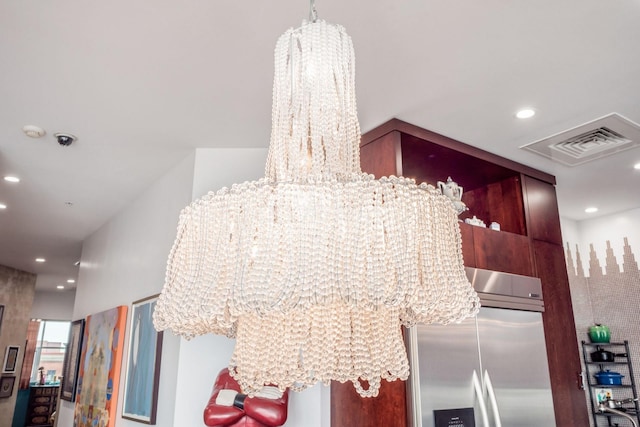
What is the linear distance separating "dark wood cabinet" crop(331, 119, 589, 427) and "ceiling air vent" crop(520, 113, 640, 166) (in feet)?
0.84

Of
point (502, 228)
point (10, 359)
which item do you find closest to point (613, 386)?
point (502, 228)

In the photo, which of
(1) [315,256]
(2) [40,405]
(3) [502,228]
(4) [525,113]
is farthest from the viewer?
(2) [40,405]

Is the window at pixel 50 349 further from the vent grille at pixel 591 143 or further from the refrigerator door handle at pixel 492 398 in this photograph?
the vent grille at pixel 591 143

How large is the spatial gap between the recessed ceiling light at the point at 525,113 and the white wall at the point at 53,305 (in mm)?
9680

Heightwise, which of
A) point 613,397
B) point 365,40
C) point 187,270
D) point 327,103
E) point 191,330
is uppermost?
point 365,40

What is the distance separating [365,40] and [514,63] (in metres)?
0.72

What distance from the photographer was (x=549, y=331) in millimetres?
3119

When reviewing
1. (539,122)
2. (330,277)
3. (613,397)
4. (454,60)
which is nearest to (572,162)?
(539,122)

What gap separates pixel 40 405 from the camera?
9.13 metres

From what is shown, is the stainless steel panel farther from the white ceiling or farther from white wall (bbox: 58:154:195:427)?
white wall (bbox: 58:154:195:427)

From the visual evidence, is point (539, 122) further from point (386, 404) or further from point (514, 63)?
point (386, 404)

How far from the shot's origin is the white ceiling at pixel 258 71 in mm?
1880

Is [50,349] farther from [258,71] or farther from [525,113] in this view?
[525,113]

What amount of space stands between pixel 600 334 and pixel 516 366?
2194mm
